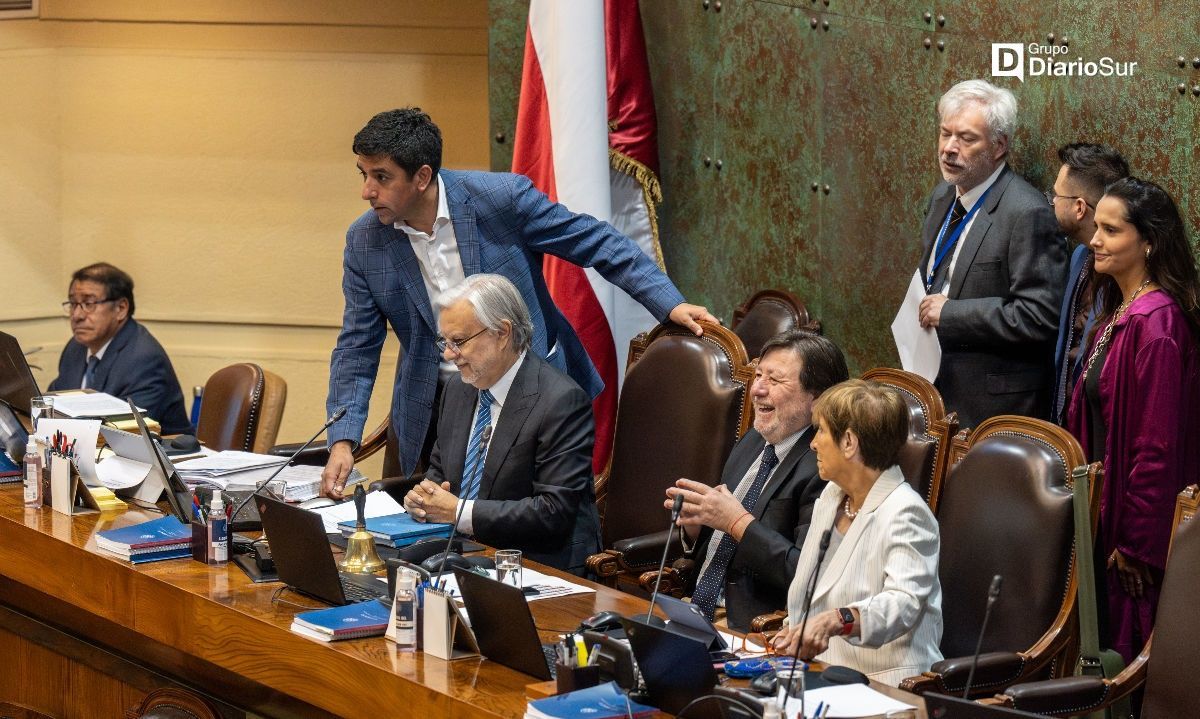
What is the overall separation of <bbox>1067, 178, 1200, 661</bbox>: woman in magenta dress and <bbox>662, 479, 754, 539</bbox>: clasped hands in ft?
2.62

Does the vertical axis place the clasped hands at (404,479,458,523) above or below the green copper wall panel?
below

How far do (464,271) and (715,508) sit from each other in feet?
3.86

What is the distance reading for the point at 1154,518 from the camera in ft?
10.8

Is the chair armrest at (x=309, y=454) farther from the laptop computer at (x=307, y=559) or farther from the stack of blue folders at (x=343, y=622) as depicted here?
the stack of blue folders at (x=343, y=622)

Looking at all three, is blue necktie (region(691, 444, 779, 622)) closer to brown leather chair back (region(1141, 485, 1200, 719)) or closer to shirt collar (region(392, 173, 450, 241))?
brown leather chair back (region(1141, 485, 1200, 719))

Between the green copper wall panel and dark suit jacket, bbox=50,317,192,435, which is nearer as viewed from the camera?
the green copper wall panel

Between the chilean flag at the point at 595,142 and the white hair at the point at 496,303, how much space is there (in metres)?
1.33

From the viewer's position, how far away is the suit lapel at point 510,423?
3566 mm

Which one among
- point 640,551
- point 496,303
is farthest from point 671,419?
point 496,303

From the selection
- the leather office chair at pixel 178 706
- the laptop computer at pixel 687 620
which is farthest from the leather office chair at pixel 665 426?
the laptop computer at pixel 687 620

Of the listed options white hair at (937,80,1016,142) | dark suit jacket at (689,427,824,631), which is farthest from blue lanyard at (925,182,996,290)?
dark suit jacket at (689,427,824,631)

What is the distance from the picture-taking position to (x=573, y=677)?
2.38m

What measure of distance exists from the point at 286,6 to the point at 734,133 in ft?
7.80

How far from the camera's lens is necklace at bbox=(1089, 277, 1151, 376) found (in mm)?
3430
